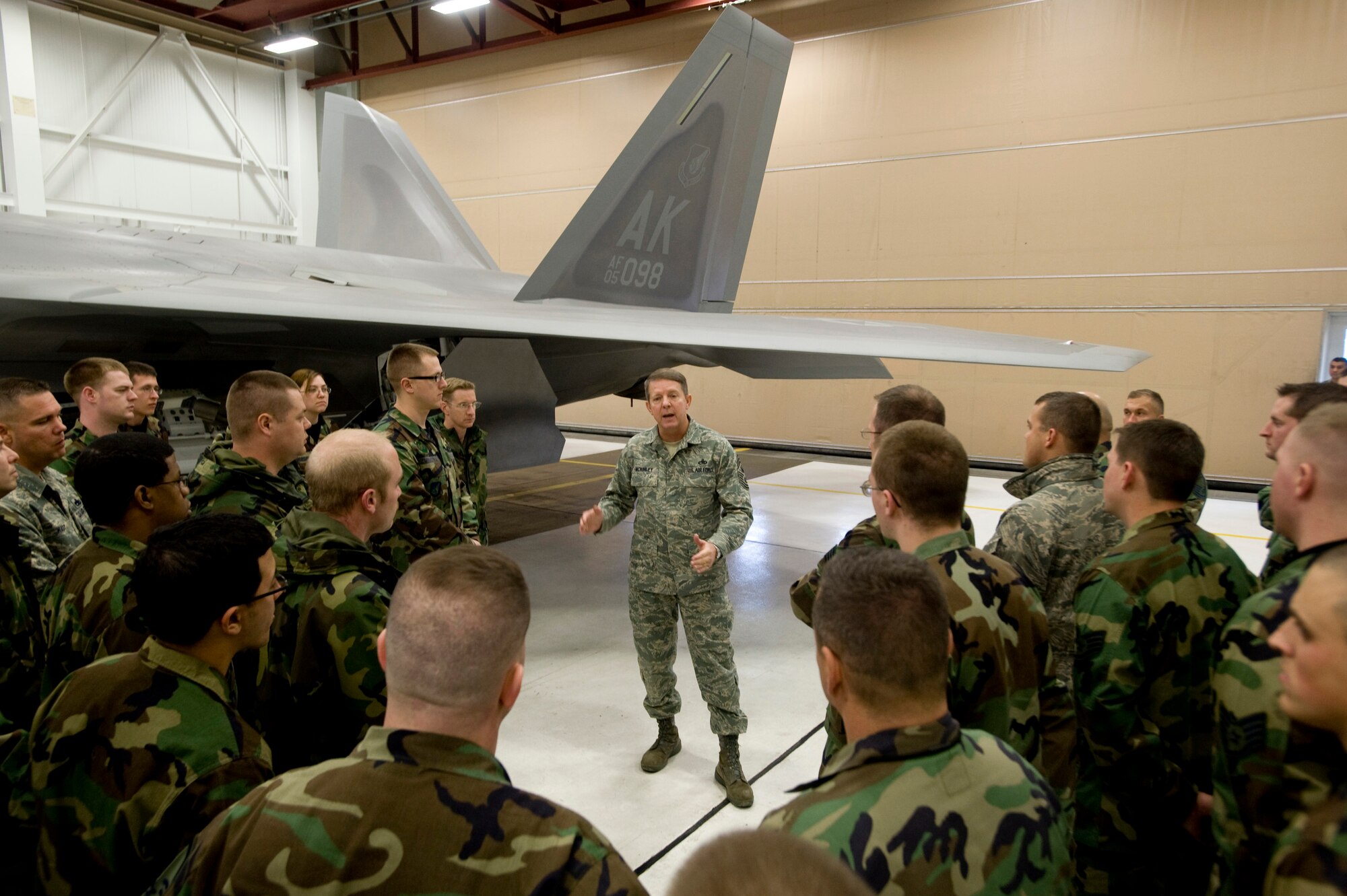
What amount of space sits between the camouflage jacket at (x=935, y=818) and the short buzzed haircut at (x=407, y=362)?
12.1 ft

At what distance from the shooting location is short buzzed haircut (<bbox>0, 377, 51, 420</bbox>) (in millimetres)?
3270

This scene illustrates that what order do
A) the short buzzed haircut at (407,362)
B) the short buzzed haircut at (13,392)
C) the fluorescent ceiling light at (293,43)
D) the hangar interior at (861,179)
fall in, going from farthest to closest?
the fluorescent ceiling light at (293,43) < the hangar interior at (861,179) < the short buzzed haircut at (407,362) < the short buzzed haircut at (13,392)

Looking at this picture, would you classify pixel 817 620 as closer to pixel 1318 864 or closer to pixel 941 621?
pixel 941 621

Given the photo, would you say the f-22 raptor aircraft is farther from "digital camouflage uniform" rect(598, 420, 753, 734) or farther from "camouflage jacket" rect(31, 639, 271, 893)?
"camouflage jacket" rect(31, 639, 271, 893)

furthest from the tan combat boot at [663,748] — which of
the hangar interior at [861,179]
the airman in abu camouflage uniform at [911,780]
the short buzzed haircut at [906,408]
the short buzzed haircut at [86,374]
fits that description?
the short buzzed haircut at [86,374]

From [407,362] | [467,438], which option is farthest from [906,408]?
[467,438]

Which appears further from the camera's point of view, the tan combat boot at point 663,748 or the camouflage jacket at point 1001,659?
the tan combat boot at point 663,748

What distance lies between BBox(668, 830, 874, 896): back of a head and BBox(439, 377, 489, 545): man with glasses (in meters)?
4.79

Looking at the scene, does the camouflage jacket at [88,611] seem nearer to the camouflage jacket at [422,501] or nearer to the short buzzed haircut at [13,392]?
the camouflage jacket at [422,501]

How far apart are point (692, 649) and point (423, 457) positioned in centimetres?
177

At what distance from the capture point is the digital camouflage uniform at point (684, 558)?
12.6 ft

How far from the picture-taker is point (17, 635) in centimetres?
236

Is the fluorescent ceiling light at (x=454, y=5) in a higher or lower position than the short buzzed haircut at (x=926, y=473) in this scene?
higher

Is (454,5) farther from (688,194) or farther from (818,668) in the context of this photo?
(818,668)
